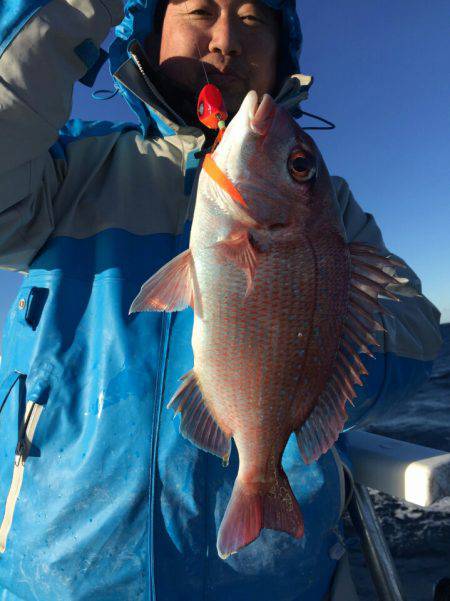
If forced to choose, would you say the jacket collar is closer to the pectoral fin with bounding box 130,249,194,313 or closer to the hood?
the hood

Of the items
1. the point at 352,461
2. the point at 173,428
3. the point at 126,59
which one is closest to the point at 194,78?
the point at 126,59

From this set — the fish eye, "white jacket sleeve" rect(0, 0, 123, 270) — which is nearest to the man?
"white jacket sleeve" rect(0, 0, 123, 270)

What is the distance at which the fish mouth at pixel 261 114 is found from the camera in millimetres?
1363

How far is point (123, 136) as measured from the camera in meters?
2.16

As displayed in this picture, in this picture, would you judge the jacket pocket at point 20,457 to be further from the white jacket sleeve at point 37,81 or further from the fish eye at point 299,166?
the fish eye at point 299,166

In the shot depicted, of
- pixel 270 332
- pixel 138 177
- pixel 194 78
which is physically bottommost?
pixel 270 332

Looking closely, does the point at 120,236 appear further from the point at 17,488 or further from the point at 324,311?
the point at 17,488

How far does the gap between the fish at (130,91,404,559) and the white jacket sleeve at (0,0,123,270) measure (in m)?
0.60

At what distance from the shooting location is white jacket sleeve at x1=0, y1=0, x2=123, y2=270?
4.56ft

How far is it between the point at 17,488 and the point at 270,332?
1191 millimetres

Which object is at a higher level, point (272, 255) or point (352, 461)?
point (272, 255)

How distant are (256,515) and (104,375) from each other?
77 centimetres

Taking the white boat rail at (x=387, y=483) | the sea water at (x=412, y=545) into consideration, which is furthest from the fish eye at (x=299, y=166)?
the sea water at (x=412, y=545)

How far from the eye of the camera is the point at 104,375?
1.66 metres
